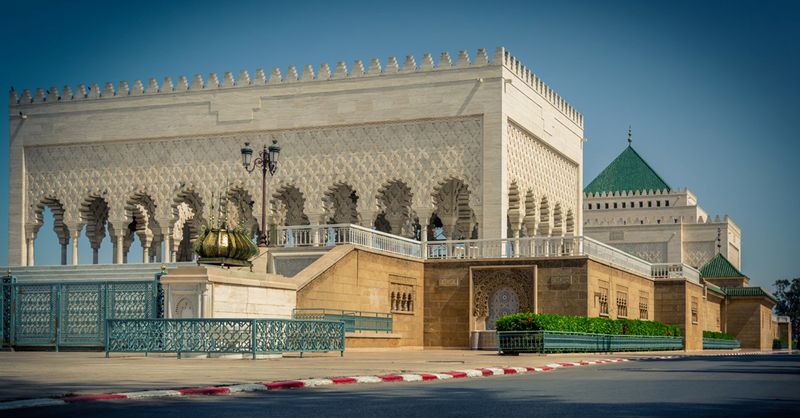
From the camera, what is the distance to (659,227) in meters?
80.5

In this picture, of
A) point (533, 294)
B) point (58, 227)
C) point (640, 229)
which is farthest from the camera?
point (640, 229)

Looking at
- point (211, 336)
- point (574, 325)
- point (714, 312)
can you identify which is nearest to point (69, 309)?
point (211, 336)

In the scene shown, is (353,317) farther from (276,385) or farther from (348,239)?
(276,385)

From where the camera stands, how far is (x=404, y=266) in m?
32.6

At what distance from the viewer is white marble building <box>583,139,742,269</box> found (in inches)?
3155

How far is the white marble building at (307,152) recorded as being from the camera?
129 feet

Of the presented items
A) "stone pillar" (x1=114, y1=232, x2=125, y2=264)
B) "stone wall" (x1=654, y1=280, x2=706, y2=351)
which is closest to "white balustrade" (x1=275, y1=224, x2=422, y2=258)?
"stone wall" (x1=654, y1=280, x2=706, y2=351)

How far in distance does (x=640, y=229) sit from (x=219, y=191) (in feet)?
148

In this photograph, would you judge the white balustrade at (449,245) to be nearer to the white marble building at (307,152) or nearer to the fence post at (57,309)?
the white marble building at (307,152)

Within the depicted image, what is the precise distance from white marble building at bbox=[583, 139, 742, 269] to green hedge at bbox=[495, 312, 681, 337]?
45075 millimetres

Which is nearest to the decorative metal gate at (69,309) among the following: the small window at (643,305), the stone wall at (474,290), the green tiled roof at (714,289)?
the stone wall at (474,290)

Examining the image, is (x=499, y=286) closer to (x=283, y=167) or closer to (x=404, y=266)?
(x=404, y=266)

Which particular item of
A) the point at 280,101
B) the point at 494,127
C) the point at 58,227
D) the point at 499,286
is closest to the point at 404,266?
the point at 499,286

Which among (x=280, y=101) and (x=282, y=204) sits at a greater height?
(x=280, y=101)
